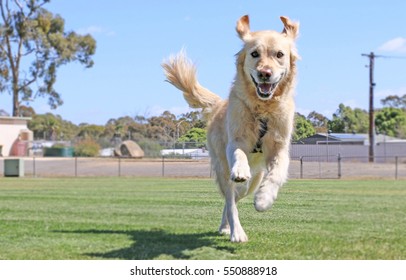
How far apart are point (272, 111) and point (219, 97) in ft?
5.84

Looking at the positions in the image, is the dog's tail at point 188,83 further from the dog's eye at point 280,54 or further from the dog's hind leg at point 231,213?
the dog's eye at point 280,54

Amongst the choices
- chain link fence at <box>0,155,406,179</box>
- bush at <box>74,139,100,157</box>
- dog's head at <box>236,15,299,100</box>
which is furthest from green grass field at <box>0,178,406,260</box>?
bush at <box>74,139,100,157</box>

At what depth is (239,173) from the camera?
5.61 metres

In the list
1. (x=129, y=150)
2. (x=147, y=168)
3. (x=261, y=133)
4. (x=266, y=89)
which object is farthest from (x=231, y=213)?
(x=147, y=168)

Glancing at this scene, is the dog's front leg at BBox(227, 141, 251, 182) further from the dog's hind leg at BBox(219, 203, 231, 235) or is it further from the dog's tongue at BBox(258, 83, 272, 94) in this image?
the dog's hind leg at BBox(219, 203, 231, 235)

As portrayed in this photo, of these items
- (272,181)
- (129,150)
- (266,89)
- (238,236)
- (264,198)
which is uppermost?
(266,89)

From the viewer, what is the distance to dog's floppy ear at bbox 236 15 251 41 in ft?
19.7

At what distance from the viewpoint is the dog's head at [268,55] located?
18.5 feet

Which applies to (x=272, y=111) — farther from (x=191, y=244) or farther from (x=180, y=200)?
(x=180, y=200)

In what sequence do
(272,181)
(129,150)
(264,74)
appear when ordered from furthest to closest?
(129,150) → (272,181) → (264,74)

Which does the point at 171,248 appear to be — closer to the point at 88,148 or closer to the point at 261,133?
the point at 261,133

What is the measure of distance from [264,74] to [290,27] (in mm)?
689

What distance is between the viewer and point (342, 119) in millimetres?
8016
